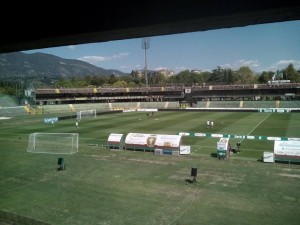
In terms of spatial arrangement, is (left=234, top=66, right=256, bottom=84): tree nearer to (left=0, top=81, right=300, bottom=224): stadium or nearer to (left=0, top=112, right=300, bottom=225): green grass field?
(left=0, top=81, right=300, bottom=224): stadium

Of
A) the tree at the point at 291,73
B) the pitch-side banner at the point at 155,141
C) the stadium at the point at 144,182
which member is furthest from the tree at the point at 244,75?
the pitch-side banner at the point at 155,141

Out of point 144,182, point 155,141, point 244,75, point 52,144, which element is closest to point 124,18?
point 144,182

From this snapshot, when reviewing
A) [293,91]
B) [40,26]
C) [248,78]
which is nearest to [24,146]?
[40,26]

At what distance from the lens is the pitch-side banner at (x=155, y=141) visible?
2947 centimetres

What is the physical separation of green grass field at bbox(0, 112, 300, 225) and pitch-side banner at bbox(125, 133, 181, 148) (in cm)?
110

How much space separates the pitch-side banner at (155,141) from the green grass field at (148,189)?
110 centimetres

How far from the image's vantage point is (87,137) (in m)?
41.7

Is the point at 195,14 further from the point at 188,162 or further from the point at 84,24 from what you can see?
the point at 188,162

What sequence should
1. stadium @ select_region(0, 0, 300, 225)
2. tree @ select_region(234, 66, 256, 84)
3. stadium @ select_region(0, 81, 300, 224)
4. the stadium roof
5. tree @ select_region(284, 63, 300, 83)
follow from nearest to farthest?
the stadium roof, stadium @ select_region(0, 0, 300, 225), stadium @ select_region(0, 81, 300, 224), tree @ select_region(284, 63, 300, 83), tree @ select_region(234, 66, 256, 84)

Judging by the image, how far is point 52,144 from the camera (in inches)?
1398

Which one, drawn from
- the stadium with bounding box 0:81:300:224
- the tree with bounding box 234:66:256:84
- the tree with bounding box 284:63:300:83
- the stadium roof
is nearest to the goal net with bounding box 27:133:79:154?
the stadium with bounding box 0:81:300:224

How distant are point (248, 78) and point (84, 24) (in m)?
193

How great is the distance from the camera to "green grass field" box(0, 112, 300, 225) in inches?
621

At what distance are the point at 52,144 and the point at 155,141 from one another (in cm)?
1243
